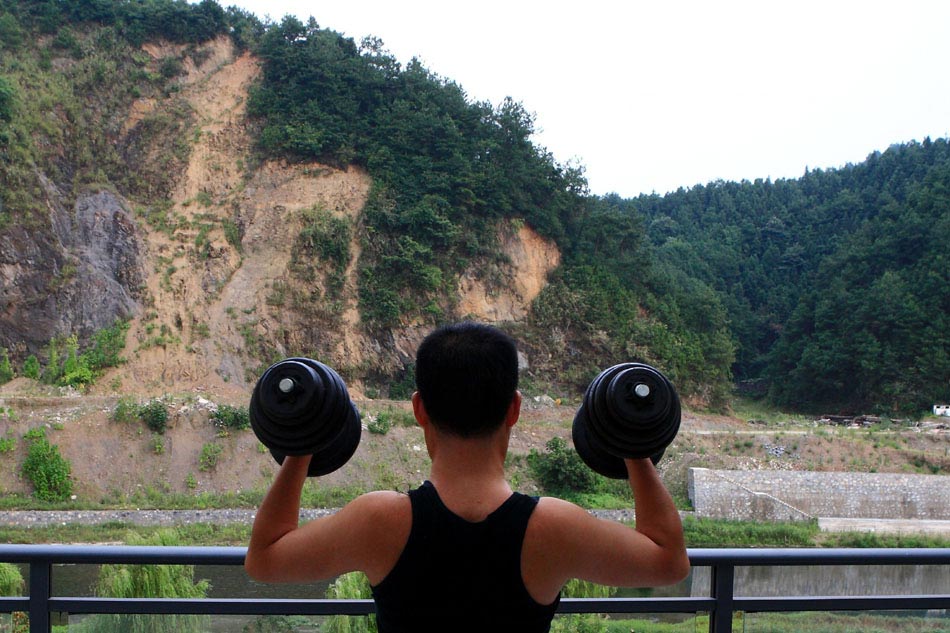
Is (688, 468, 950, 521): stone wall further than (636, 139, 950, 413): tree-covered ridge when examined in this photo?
No

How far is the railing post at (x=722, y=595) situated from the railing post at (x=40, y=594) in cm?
165

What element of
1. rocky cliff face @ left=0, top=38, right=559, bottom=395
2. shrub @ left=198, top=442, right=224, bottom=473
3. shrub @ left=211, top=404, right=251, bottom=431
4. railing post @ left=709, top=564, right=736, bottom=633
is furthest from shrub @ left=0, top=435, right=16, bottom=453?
railing post @ left=709, top=564, right=736, bottom=633

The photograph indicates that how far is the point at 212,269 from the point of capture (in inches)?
1233

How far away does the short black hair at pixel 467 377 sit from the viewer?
1154mm

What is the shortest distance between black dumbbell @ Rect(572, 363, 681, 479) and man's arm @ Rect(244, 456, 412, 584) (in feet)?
1.10

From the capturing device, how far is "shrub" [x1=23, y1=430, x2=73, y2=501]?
2169 cm

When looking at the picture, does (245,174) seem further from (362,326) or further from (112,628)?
(112,628)

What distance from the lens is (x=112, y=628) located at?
201 centimetres

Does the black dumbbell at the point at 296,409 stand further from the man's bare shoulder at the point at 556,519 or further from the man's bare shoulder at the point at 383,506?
the man's bare shoulder at the point at 556,519

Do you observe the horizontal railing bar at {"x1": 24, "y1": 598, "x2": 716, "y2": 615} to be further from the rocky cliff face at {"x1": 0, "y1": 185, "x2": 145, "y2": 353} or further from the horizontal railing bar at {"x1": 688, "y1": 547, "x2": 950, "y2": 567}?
the rocky cliff face at {"x1": 0, "y1": 185, "x2": 145, "y2": 353}

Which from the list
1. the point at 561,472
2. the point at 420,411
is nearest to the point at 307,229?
the point at 561,472

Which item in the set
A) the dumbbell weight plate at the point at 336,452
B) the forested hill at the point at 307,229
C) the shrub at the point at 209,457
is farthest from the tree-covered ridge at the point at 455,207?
the dumbbell weight plate at the point at 336,452

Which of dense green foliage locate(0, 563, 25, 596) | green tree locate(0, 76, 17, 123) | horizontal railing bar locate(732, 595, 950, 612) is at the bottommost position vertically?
dense green foliage locate(0, 563, 25, 596)

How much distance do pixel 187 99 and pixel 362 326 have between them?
13163 mm
